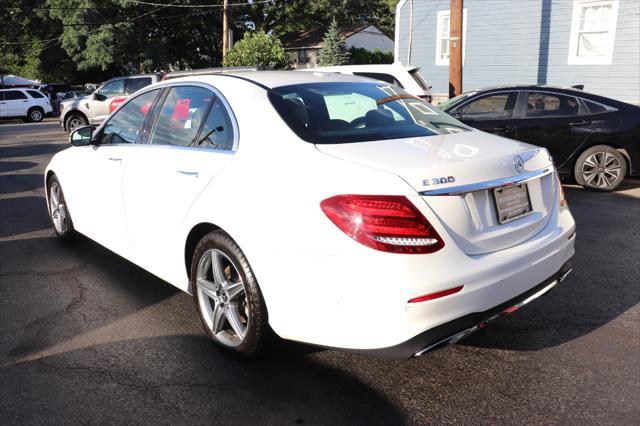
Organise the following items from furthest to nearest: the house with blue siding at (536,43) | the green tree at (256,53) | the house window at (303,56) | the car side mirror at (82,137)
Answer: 1. the house window at (303,56)
2. the green tree at (256,53)
3. the house with blue siding at (536,43)
4. the car side mirror at (82,137)

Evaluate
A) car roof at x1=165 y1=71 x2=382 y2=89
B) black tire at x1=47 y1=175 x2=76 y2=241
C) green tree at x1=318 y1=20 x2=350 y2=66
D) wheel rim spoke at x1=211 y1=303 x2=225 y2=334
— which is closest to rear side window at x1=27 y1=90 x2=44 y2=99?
green tree at x1=318 y1=20 x2=350 y2=66

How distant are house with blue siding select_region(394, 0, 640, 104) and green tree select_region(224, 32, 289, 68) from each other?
7133mm

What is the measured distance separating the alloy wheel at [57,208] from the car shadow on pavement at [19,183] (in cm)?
336

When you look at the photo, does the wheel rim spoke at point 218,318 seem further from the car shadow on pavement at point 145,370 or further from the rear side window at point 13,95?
the rear side window at point 13,95

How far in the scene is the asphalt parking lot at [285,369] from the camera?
275 centimetres

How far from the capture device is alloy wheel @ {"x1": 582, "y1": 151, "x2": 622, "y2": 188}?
318 inches

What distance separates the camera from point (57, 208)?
A: 559cm

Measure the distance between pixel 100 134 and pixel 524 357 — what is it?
3651 millimetres

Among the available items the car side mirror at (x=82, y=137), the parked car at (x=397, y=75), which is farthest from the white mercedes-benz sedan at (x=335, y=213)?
the parked car at (x=397, y=75)

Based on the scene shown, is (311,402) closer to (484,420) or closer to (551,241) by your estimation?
(484,420)

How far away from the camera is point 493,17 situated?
659 inches

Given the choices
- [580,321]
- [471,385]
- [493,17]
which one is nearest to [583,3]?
[493,17]

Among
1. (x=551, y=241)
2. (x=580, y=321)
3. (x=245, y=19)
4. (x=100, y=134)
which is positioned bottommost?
(x=580, y=321)

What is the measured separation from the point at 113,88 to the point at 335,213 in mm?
15873
